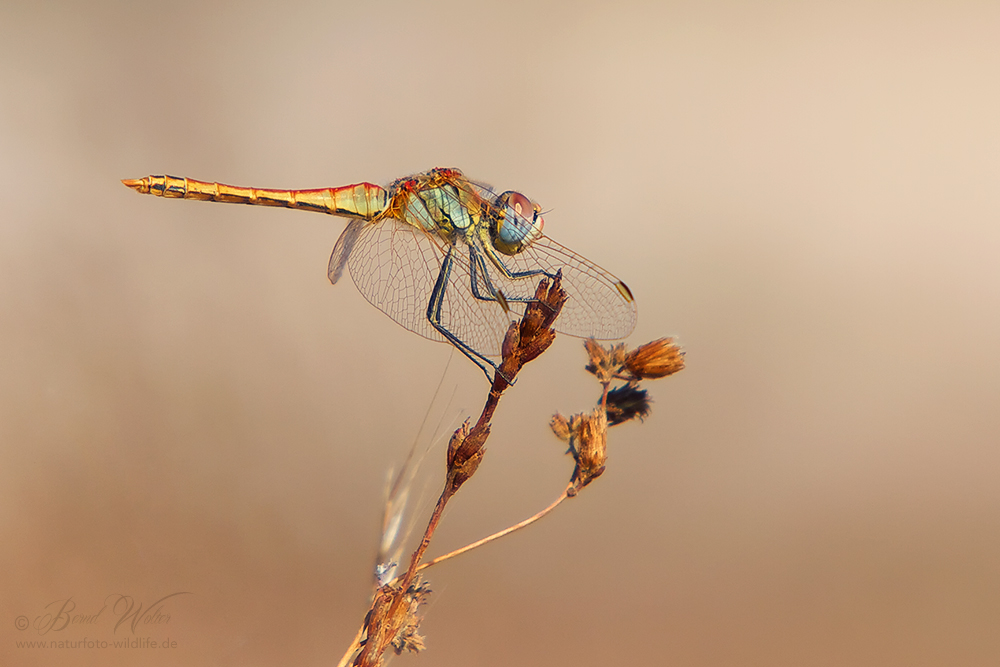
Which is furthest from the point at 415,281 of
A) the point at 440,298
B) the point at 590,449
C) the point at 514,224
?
the point at 590,449

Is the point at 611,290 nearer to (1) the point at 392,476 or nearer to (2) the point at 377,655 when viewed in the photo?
(1) the point at 392,476

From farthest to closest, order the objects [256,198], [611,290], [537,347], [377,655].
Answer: [256,198] < [611,290] < [537,347] < [377,655]

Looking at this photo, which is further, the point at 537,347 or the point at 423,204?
the point at 423,204

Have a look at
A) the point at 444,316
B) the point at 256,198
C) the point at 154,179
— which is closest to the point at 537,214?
the point at 444,316

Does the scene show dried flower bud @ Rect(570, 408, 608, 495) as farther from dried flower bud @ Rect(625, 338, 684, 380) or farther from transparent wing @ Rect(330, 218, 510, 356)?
transparent wing @ Rect(330, 218, 510, 356)

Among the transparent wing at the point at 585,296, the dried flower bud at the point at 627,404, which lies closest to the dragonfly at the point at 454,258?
the transparent wing at the point at 585,296

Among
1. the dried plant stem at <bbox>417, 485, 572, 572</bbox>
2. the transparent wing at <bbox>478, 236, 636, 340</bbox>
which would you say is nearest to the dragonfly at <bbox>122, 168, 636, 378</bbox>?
the transparent wing at <bbox>478, 236, 636, 340</bbox>
